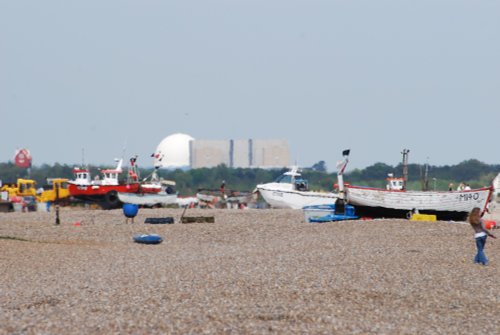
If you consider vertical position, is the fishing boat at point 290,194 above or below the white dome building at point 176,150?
below

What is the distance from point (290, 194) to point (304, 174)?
66.5 metres

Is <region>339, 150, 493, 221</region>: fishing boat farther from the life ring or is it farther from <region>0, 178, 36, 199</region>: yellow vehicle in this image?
<region>0, 178, 36, 199</region>: yellow vehicle

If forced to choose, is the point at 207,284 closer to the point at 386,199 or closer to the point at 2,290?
the point at 2,290

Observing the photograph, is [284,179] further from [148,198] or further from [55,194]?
[55,194]

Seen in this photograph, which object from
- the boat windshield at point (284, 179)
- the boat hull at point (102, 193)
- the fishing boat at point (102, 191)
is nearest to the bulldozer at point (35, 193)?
the fishing boat at point (102, 191)

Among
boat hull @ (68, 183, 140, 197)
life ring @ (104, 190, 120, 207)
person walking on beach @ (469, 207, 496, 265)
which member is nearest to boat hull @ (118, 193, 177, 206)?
life ring @ (104, 190, 120, 207)

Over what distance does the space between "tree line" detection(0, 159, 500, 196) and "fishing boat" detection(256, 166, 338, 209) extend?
49.6m

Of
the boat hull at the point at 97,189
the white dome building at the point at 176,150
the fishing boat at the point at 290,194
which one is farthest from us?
the white dome building at the point at 176,150

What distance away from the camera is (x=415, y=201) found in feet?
124

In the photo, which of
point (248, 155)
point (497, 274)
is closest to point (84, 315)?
point (497, 274)

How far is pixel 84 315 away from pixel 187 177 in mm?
108378

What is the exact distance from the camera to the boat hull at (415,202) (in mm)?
37844

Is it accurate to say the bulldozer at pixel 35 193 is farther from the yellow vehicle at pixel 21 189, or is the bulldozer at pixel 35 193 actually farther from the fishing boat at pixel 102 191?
the fishing boat at pixel 102 191

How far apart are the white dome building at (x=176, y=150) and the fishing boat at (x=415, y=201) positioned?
10169 centimetres
